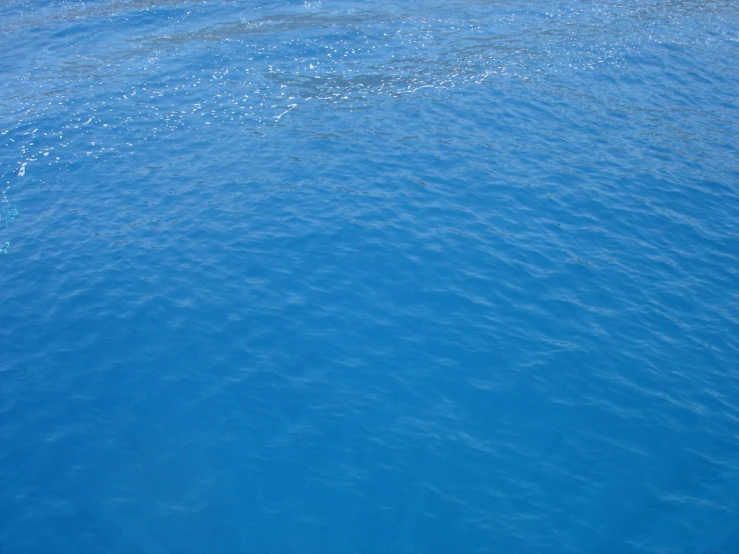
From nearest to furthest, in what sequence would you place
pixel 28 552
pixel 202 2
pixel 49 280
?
pixel 28 552 → pixel 49 280 → pixel 202 2

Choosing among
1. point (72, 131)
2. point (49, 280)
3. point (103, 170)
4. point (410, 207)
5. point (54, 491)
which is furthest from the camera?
point (72, 131)

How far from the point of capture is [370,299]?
27.3 metres

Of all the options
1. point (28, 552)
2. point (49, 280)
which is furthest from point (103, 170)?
point (28, 552)

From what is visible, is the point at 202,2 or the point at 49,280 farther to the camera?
the point at 202,2

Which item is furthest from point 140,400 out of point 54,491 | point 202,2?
point 202,2

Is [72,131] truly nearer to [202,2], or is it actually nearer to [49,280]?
[49,280]

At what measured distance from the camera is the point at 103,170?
1371 inches

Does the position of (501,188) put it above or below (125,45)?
below

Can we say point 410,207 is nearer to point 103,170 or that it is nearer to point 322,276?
point 322,276

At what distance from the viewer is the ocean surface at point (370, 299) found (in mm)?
20109

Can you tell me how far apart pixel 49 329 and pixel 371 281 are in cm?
1372

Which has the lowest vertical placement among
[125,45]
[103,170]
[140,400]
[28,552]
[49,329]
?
[28,552]

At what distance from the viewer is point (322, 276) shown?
2841 centimetres

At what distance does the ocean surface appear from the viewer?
66.0ft
